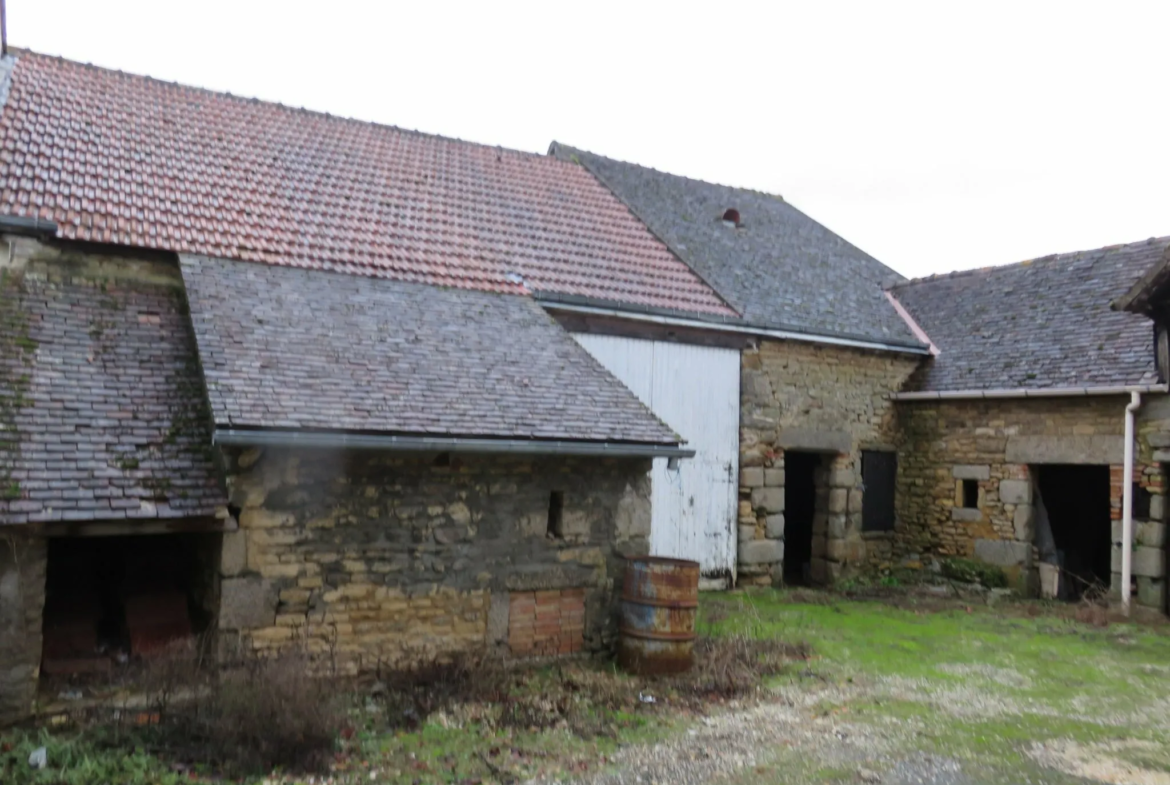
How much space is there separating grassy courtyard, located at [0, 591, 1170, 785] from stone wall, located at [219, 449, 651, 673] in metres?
0.46

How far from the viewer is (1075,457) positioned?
35.5 ft

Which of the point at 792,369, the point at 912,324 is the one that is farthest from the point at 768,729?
the point at 912,324

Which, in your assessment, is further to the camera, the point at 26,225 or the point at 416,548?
the point at 26,225

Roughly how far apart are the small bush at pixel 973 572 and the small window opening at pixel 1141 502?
188 centimetres

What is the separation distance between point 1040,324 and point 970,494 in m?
2.52

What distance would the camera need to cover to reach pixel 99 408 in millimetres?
6285

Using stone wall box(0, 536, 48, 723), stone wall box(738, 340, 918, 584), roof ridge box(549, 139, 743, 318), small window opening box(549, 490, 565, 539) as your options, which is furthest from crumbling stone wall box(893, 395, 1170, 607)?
stone wall box(0, 536, 48, 723)

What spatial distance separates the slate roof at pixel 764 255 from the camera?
12.1 m

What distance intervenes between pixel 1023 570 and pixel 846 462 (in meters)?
2.55

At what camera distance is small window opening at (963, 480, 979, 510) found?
1207 centimetres

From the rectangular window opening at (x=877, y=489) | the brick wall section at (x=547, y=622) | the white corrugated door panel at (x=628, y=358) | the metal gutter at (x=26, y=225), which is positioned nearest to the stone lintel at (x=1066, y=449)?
the rectangular window opening at (x=877, y=489)

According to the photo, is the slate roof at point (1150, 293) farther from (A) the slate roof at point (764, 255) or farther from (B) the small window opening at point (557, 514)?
(B) the small window opening at point (557, 514)

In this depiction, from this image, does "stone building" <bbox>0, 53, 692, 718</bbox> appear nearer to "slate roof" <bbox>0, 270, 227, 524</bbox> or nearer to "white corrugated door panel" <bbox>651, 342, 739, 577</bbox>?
"slate roof" <bbox>0, 270, 227, 524</bbox>

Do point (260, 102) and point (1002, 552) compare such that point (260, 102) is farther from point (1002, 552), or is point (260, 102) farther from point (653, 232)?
point (1002, 552)
